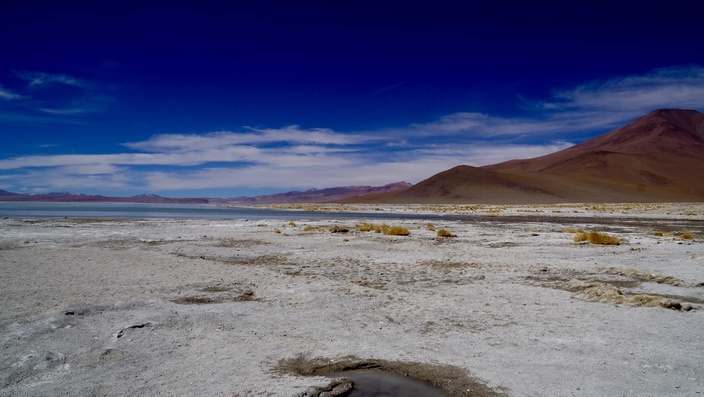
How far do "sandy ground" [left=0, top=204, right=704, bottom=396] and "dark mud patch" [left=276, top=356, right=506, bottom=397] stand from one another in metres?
0.04

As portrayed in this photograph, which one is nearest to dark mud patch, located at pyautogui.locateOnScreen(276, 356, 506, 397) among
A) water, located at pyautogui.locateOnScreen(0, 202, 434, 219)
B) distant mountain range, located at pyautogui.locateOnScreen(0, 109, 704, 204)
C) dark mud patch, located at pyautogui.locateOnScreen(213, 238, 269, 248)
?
dark mud patch, located at pyautogui.locateOnScreen(213, 238, 269, 248)

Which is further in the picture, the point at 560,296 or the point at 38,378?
the point at 560,296

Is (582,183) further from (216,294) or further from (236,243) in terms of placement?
(216,294)

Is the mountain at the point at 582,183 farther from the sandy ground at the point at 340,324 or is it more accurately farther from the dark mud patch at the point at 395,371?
the dark mud patch at the point at 395,371

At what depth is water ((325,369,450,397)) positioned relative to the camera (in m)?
4.66

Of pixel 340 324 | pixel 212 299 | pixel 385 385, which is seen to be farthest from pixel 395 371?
pixel 212 299

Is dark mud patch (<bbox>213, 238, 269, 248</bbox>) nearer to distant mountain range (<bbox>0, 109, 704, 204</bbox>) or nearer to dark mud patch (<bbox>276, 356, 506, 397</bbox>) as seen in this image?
dark mud patch (<bbox>276, 356, 506, 397</bbox>)

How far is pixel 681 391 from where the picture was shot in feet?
15.0

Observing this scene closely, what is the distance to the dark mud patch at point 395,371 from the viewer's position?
4742mm

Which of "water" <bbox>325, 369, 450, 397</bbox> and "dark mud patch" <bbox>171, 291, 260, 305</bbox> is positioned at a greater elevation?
"dark mud patch" <bbox>171, 291, 260, 305</bbox>

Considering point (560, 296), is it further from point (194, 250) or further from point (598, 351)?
point (194, 250)

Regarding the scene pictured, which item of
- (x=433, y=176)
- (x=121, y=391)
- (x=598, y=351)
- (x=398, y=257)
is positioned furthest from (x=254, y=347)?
(x=433, y=176)

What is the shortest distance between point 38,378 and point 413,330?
4.59 m

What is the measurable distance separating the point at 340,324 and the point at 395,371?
6.22ft
